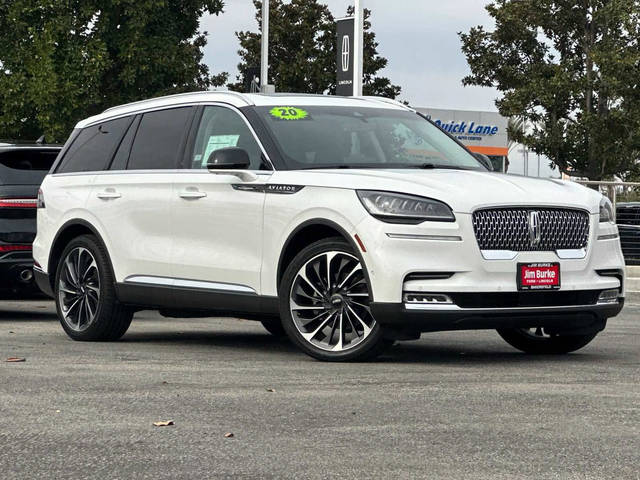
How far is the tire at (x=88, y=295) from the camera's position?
10.8 m

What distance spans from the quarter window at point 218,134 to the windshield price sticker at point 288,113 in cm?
23

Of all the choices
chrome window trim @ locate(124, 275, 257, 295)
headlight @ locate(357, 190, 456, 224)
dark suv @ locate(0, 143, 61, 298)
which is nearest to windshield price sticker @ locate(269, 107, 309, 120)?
chrome window trim @ locate(124, 275, 257, 295)

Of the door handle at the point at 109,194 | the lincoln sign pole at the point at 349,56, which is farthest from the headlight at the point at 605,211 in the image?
the lincoln sign pole at the point at 349,56

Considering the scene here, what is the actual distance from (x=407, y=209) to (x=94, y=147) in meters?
3.83

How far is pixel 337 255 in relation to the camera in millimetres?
8820

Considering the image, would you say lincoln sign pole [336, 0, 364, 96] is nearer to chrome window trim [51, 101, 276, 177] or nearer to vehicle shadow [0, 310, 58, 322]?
vehicle shadow [0, 310, 58, 322]

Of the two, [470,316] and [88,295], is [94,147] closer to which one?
[88,295]

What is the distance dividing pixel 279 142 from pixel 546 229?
1.94m

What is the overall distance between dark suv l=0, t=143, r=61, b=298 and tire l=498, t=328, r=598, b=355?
5.01 m

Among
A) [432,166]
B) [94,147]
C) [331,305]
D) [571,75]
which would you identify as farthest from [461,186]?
[571,75]

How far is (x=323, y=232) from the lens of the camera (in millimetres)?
9039

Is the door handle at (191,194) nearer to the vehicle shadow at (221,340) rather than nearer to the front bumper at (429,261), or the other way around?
the vehicle shadow at (221,340)

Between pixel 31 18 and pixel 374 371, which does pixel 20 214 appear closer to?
pixel 374 371

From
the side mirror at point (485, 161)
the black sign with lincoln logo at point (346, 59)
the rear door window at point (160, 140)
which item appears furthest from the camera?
the black sign with lincoln logo at point (346, 59)
